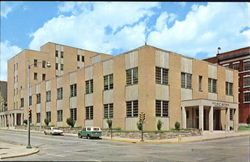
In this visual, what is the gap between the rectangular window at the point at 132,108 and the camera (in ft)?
146

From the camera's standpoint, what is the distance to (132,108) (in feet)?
148

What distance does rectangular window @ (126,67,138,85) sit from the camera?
45.1 meters

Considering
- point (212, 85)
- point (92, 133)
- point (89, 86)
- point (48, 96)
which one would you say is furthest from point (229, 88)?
point (48, 96)

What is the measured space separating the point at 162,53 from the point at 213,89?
1477 centimetres

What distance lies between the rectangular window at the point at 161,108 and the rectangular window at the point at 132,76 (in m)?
4.30

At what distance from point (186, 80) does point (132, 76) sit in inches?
367

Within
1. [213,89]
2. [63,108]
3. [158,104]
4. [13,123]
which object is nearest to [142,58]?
[158,104]

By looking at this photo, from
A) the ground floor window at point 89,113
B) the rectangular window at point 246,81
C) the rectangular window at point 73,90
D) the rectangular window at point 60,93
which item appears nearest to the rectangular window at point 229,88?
the rectangular window at point 246,81

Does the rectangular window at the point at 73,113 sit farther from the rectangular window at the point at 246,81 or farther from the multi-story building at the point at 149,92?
the rectangular window at the point at 246,81

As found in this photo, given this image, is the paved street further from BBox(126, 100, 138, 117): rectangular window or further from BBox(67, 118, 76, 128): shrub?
BBox(67, 118, 76, 128): shrub

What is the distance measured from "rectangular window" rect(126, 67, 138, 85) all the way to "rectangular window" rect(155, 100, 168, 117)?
430cm

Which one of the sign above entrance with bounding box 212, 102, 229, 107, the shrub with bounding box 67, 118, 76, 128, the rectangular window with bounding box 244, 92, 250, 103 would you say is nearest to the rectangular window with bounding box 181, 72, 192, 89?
the sign above entrance with bounding box 212, 102, 229, 107

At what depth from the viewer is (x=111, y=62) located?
165ft

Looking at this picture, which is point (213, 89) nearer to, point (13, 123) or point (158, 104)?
point (158, 104)
